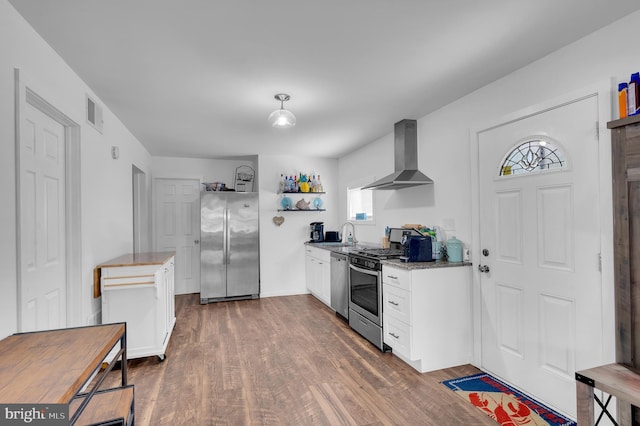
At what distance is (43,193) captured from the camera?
2.17m

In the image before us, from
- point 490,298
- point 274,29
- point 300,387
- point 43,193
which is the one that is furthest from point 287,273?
point 274,29

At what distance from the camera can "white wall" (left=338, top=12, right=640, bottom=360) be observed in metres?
1.92

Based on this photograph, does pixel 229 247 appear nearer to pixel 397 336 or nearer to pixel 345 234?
pixel 345 234

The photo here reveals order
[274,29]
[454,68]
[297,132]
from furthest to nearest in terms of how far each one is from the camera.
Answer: [297,132] → [454,68] → [274,29]

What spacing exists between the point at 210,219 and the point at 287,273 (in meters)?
1.58

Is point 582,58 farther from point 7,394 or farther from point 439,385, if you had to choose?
point 7,394

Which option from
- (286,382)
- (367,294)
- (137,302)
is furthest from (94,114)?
(367,294)

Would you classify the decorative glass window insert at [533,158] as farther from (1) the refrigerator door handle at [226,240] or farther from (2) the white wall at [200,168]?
(2) the white wall at [200,168]

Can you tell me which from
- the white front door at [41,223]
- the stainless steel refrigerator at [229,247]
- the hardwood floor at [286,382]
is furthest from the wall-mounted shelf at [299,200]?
the white front door at [41,223]

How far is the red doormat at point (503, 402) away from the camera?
6.98ft

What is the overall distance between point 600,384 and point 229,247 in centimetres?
475

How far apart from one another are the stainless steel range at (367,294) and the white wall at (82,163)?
253 centimetres

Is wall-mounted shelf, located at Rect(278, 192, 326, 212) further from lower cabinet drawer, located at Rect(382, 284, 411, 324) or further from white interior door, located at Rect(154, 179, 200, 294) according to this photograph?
lower cabinet drawer, located at Rect(382, 284, 411, 324)

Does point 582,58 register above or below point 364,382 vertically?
above
